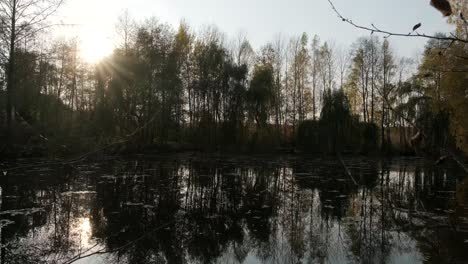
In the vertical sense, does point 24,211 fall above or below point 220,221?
above

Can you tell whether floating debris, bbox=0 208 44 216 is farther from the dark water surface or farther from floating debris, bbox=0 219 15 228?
floating debris, bbox=0 219 15 228

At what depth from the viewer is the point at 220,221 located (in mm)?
8914

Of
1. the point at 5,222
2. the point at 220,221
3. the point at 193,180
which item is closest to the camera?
the point at 5,222

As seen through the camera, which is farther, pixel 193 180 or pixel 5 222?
pixel 193 180

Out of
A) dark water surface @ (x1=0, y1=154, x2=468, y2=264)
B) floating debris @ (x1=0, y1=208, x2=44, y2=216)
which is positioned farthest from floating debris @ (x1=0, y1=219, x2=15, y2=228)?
floating debris @ (x1=0, y1=208, x2=44, y2=216)

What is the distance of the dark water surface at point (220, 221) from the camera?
6.60m

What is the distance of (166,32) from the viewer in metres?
34.0

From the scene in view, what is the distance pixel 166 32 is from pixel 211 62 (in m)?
5.00

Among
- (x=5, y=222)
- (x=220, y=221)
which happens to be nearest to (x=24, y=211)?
(x=5, y=222)

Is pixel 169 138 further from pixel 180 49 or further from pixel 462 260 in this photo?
pixel 462 260

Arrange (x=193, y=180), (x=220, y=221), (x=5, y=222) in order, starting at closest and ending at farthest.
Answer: (x=5, y=222), (x=220, y=221), (x=193, y=180)

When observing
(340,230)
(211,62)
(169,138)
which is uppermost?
(211,62)

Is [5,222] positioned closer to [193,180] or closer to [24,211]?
[24,211]

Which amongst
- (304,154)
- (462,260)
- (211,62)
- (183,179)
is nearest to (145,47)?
(211,62)
